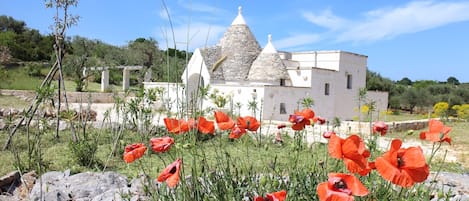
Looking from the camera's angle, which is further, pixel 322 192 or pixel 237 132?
pixel 237 132

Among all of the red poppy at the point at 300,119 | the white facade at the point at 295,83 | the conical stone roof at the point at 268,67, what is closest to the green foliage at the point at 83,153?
the red poppy at the point at 300,119

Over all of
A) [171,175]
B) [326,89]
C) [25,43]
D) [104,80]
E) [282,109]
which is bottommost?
[282,109]

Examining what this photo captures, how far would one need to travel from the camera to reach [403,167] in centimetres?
124

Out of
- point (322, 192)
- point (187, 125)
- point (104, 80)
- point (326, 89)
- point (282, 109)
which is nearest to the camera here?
point (322, 192)

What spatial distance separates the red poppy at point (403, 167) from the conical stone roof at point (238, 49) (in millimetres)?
19368

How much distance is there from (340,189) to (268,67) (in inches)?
758

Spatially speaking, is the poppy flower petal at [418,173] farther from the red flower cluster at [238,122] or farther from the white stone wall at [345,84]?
the white stone wall at [345,84]

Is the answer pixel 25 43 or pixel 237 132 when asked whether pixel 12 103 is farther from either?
pixel 25 43

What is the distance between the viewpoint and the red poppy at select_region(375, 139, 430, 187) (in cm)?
120

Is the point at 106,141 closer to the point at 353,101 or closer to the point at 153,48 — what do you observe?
the point at 353,101

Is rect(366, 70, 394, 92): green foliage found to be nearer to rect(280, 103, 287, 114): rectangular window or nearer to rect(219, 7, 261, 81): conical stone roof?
rect(219, 7, 261, 81): conical stone roof

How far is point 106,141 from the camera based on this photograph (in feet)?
24.8

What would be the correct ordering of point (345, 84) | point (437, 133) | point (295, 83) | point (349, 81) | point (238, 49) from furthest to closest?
point (349, 81) < point (345, 84) < point (238, 49) < point (295, 83) < point (437, 133)

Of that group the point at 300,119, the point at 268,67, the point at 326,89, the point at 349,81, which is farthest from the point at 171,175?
the point at 349,81
